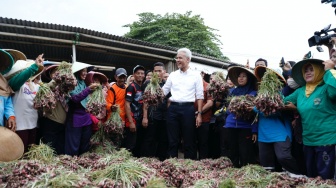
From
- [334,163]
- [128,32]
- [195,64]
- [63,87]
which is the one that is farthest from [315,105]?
[128,32]

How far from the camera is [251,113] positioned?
12.8 ft

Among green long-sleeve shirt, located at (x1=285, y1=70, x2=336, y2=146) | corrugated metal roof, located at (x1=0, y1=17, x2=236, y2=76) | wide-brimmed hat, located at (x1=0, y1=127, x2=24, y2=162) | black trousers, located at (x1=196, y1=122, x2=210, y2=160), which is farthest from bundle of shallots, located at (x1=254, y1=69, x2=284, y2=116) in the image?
corrugated metal roof, located at (x1=0, y1=17, x2=236, y2=76)

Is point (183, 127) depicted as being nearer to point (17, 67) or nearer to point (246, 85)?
point (246, 85)

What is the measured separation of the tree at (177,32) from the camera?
21438mm

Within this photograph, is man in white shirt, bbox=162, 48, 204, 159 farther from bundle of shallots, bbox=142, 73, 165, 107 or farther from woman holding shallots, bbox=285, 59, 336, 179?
woman holding shallots, bbox=285, 59, 336, 179

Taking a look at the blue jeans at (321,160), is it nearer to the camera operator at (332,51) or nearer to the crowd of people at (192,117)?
the crowd of people at (192,117)

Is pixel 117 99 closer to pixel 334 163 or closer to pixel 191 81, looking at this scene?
pixel 191 81

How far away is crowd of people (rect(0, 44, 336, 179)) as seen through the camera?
335 centimetres

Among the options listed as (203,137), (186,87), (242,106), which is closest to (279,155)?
(242,106)

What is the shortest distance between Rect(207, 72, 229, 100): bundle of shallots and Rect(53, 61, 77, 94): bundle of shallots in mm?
2191

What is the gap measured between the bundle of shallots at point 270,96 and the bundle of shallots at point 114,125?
2.34 m

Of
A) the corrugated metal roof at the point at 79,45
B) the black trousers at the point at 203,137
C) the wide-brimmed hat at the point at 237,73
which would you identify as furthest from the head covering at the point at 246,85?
the corrugated metal roof at the point at 79,45

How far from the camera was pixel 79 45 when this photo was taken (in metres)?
8.41

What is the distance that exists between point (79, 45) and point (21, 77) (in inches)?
192
